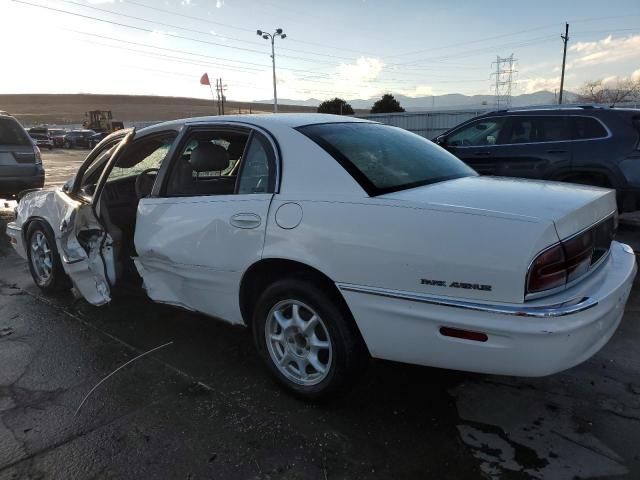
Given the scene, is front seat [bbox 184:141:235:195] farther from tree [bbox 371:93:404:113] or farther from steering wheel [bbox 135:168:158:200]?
tree [bbox 371:93:404:113]

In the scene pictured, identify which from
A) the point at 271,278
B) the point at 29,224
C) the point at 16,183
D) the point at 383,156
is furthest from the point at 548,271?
the point at 16,183

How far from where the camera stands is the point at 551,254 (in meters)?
2.20

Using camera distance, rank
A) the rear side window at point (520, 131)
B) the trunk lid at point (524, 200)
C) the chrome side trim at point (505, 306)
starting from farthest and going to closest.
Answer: the rear side window at point (520, 131) → the trunk lid at point (524, 200) → the chrome side trim at point (505, 306)

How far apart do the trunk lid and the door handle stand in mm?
748

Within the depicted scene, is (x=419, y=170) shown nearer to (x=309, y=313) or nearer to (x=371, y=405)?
(x=309, y=313)

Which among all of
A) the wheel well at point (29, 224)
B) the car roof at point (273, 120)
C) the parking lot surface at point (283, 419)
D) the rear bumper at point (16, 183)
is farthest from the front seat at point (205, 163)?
the rear bumper at point (16, 183)

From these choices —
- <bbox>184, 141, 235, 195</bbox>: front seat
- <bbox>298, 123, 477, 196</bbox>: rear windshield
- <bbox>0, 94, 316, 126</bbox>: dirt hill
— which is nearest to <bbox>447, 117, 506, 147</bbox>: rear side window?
<bbox>298, 123, 477, 196</bbox>: rear windshield

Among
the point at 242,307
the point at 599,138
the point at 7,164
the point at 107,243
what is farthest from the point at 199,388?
the point at 7,164

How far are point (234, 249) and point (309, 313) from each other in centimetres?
60

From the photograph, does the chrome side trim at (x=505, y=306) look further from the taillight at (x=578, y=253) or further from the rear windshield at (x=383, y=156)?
the rear windshield at (x=383, y=156)

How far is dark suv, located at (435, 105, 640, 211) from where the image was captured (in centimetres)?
641

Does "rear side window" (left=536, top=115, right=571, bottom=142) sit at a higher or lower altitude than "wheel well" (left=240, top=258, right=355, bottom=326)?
higher

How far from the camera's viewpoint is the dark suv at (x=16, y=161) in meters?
8.69

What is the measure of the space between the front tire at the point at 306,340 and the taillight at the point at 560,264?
94 centimetres
